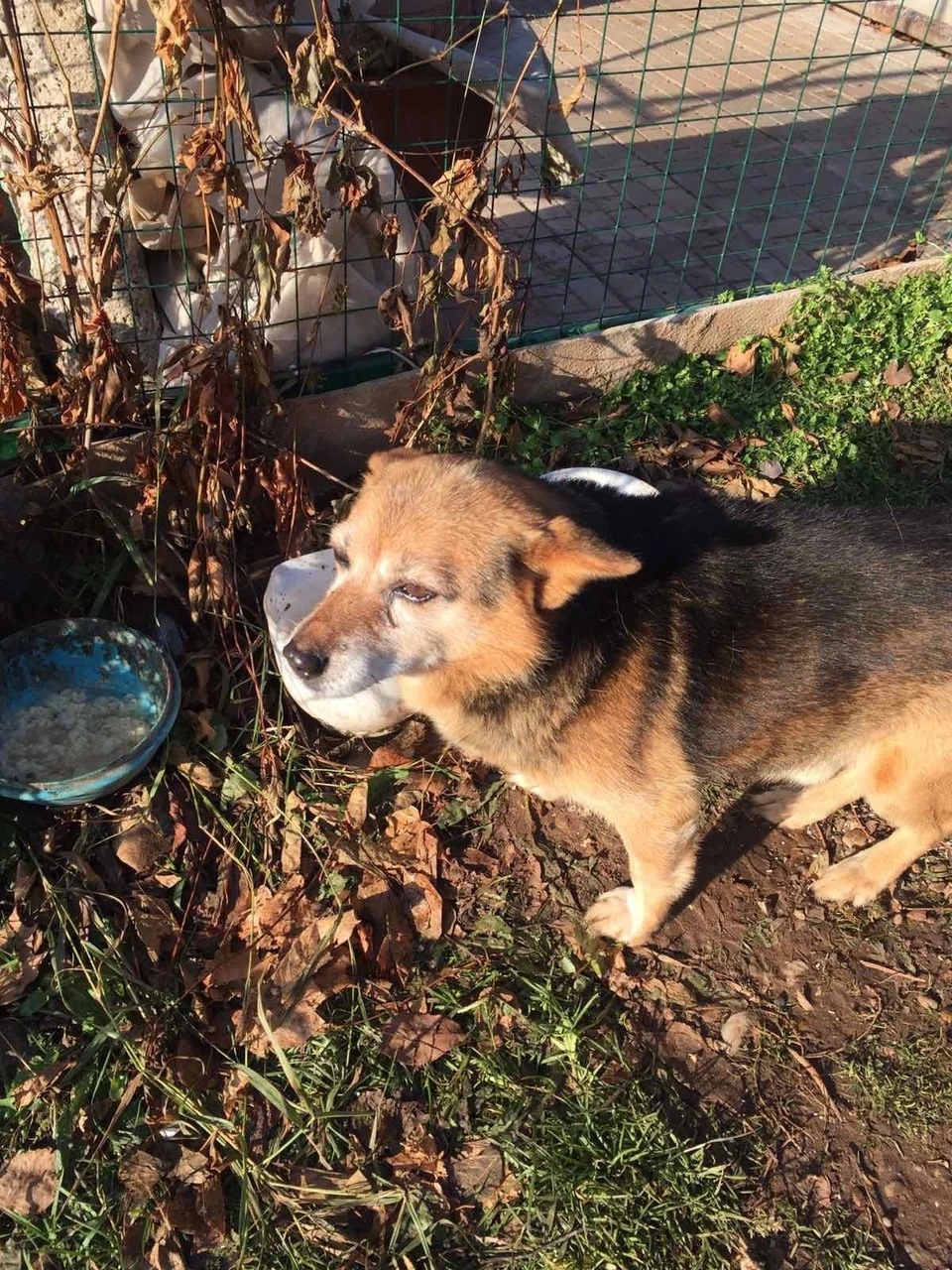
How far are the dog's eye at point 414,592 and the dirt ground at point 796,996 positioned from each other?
51.7 inches

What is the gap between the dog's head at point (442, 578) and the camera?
2.82 metres

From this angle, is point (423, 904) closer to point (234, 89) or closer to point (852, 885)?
point (852, 885)

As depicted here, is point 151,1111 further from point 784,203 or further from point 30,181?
point 784,203

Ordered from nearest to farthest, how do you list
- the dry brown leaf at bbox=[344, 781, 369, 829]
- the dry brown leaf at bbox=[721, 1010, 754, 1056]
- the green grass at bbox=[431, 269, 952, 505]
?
the dry brown leaf at bbox=[721, 1010, 754, 1056]
the dry brown leaf at bbox=[344, 781, 369, 829]
the green grass at bbox=[431, 269, 952, 505]

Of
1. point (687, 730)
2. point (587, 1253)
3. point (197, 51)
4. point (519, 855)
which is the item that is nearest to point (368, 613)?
point (687, 730)

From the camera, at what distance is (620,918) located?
3.54 meters

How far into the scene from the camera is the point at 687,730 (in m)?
3.20

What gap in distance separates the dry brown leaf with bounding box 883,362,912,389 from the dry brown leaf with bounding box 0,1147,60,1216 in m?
5.67

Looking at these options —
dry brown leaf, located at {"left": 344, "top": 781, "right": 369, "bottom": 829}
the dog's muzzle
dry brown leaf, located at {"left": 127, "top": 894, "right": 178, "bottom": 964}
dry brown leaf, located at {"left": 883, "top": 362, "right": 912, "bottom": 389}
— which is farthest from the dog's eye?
dry brown leaf, located at {"left": 883, "top": 362, "right": 912, "bottom": 389}

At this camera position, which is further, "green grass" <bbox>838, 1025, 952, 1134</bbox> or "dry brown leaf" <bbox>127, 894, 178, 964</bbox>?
"dry brown leaf" <bbox>127, 894, 178, 964</bbox>

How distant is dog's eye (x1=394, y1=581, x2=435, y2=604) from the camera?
286 centimetres

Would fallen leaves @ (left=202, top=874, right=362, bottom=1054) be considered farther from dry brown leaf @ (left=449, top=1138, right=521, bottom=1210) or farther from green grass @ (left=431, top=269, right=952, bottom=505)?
green grass @ (left=431, top=269, right=952, bottom=505)

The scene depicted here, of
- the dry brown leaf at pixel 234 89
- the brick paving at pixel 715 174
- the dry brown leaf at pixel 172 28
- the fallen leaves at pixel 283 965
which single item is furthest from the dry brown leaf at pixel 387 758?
the dry brown leaf at pixel 172 28

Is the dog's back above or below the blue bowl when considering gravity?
above
